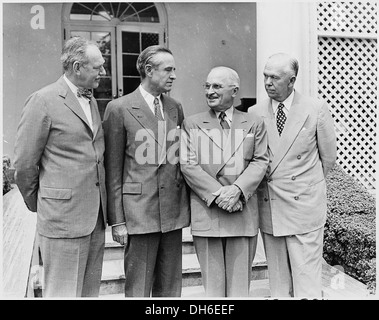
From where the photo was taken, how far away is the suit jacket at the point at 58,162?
291 cm

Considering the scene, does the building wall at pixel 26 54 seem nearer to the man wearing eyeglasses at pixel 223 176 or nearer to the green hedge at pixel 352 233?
the green hedge at pixel 352 233

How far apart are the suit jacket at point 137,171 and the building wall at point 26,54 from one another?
16.5 ft

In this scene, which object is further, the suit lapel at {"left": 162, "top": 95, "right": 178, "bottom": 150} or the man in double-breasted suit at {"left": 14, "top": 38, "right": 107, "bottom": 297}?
the suit lapel at {"left": 162, "top": 95, "right": 178, "bottom": 150}

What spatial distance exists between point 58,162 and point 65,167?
5 centimetres

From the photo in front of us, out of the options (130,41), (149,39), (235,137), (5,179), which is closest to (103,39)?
(130,41)

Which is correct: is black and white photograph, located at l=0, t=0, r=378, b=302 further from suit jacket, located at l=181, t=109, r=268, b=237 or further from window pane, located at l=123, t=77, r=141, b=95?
window pane, located at l=123, t=77, r=141, b=95

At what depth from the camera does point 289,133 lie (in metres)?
3.36

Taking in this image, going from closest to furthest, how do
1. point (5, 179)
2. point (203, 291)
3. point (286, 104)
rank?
point (286, 104)
point (203, 291)
point (5, 179)

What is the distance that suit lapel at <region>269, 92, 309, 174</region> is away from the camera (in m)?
3.35

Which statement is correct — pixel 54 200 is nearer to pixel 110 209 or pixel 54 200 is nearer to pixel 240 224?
pixel 110 209

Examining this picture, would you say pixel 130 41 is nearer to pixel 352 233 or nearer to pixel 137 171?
pixel 352 233

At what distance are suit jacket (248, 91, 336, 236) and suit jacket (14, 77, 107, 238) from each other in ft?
3.96

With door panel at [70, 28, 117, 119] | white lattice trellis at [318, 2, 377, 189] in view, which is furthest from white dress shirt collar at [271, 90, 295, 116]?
door panel at [70, 28, 117, 119]

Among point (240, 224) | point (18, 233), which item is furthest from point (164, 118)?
point (18, 233)
